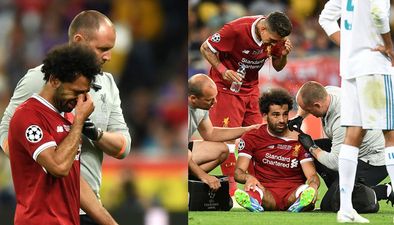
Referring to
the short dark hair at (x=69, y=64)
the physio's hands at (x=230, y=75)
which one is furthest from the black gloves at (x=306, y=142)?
the short dark hair at (x=69, y=64)

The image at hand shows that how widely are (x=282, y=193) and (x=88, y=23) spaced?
3123 millimetres

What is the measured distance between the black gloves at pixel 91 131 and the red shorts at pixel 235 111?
4042 millimetres

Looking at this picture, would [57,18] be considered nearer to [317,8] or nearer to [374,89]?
[374,89]

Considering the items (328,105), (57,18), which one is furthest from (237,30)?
(57,18)

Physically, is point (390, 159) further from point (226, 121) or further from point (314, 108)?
point (226, 121)

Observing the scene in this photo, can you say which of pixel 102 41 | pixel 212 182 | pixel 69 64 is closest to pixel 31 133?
pixel 69 64

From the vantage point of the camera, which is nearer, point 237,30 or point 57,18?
point 57,18

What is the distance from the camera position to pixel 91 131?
3.08 m

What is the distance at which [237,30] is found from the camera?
6973 mm

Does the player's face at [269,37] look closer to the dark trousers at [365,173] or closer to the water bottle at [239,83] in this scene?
the water bottle at [239,83]

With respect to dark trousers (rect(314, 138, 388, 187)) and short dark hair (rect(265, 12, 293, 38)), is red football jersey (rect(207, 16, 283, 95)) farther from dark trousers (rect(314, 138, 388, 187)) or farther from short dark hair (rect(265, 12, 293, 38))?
dark trousers (rect(314, 138, 388, 187))

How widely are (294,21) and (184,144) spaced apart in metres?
8.68

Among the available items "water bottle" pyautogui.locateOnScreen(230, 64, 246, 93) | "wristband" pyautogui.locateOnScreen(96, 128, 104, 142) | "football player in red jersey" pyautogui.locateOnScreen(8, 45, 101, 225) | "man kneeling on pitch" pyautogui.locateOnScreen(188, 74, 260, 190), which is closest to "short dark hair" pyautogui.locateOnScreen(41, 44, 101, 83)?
"football player in red jersey" pyautogui.locateOnScreen(8, 45, 101, 225)

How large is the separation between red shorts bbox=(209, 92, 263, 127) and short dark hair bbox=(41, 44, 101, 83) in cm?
428
